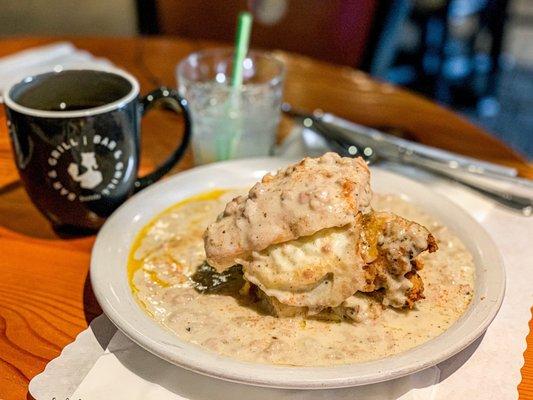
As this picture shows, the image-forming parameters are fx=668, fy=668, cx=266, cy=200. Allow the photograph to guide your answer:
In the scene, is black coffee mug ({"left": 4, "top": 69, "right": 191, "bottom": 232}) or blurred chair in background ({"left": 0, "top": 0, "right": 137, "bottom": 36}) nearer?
black coffee mug ({"left": 4, "top": 69, "right": 191, "bottom": 232})

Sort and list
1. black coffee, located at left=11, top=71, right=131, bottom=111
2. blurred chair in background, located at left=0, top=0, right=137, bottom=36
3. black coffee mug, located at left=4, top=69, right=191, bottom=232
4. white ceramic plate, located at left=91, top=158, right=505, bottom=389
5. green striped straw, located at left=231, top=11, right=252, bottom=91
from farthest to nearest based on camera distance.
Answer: blurred chair in background, located at left=0, top=0, right=137, bottom=36 → green striped straw, located at left=231, top=11, right=252, bottom=91 → black coffee, located at left=11, top=71, right=131, bottom=111 → black coffee mug, located at left=4, top=69, right=191, bottom=232 → white ceramic plate, located at left=91, top=158, right=505, bottom=389

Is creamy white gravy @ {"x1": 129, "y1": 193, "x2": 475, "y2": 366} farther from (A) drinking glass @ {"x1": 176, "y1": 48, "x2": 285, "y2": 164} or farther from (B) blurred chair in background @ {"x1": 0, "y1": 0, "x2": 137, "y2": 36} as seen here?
(B) blurred chair in background @ {"x1": 0, "y1": 0, "x2": 137, "y2": 36}

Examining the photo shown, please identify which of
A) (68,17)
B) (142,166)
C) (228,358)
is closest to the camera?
(228,358)

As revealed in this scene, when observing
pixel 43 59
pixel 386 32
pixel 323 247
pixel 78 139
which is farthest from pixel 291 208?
pixel 386 32

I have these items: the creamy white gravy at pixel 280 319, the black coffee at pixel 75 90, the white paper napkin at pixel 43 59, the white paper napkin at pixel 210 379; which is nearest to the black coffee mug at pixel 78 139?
the black coffee at pixel 75 90

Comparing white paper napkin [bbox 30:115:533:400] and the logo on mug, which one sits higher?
the logo on mug

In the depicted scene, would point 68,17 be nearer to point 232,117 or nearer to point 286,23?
point 286,23

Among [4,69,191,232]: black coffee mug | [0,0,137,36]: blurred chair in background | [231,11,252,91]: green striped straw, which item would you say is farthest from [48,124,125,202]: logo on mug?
[0,0,137,36]: blurred chair in background

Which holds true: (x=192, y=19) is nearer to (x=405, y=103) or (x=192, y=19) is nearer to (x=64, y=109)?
(x=405, y=103)

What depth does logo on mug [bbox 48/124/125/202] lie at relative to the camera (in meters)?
1.02

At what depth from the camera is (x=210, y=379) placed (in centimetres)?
80

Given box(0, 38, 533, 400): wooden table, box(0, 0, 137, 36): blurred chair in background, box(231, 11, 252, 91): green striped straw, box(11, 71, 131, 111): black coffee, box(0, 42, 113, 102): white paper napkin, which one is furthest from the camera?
box(0, 0, 137, 36): blurred chair in background

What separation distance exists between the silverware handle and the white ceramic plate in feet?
0.59

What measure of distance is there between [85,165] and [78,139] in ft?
0.15
